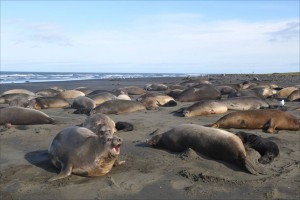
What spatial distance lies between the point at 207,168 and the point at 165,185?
0.80 meters

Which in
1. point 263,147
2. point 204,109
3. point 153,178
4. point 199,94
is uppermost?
point 199,94

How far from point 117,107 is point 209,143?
4898 mm

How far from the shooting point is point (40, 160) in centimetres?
535

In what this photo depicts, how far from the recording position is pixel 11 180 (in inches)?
179

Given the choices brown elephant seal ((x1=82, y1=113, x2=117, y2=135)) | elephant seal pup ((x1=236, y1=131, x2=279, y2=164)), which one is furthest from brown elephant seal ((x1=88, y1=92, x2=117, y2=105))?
elephant seal pup ((x1=236, y1=131, x2=279, y2=164))

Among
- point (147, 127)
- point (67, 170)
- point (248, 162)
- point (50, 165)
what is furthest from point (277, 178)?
point (147, 127)

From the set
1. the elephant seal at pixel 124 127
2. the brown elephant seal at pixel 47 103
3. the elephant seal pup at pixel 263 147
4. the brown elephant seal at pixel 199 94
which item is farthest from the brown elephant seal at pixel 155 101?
the elephant seal pup at pixel 263 147

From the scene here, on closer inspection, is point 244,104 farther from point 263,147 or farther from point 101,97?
point 263,147

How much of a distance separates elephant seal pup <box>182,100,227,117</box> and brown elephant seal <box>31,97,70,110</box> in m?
4.20

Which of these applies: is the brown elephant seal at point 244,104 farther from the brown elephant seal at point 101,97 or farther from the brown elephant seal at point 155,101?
the brown elephant seal at point 101,97

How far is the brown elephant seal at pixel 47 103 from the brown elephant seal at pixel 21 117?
9.01 ft

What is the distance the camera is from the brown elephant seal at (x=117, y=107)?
9.87 meters

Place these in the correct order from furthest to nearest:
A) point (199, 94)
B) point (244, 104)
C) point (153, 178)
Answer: point (199, 94), point (244, 104), point (153, 178)

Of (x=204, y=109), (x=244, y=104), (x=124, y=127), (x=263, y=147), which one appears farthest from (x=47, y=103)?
(x=263, y=147)
